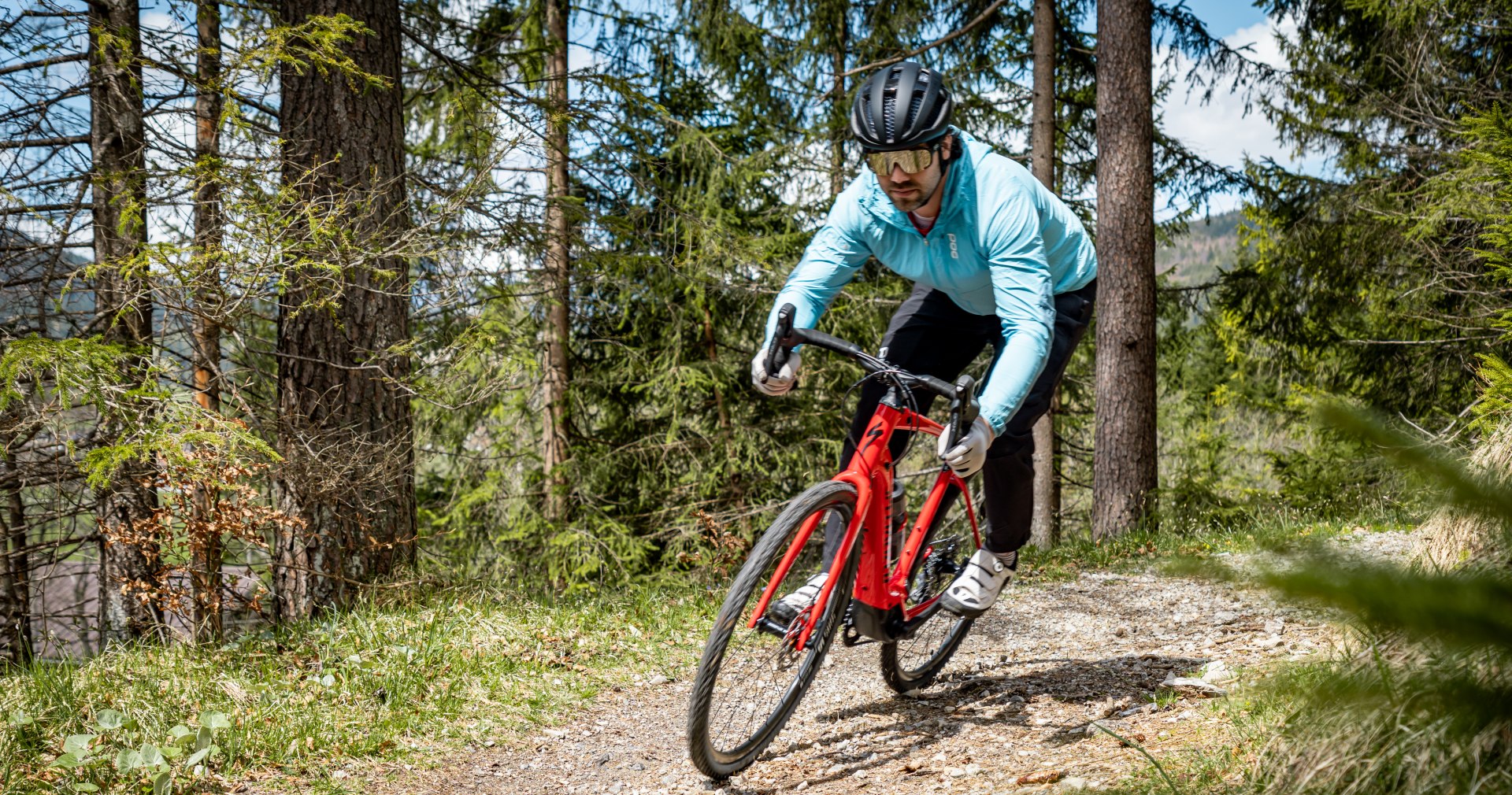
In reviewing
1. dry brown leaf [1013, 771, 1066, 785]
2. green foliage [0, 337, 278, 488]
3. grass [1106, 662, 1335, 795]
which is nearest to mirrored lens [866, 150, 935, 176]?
grass [1106, 662, 1335, 795]

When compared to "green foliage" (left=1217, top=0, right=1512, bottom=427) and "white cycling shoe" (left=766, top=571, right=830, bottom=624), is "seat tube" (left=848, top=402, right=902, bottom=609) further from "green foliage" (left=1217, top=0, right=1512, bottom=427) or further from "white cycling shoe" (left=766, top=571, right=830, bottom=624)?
"green foliage" (left=1217, top=0, right=1512, bottom=427)

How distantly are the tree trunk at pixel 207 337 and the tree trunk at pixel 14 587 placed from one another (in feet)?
5.02

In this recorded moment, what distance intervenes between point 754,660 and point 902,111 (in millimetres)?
1973

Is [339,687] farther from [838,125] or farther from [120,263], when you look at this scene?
[838,125]

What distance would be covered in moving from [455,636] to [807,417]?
26.6 ft

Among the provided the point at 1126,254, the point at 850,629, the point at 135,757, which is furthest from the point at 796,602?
the point at 1126,254

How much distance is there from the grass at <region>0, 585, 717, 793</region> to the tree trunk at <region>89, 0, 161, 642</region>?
2.12ft

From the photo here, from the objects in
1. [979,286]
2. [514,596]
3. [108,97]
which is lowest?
[514,596]

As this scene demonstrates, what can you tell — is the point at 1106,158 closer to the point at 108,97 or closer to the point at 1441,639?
the point at 108,97

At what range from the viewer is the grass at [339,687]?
377 cm

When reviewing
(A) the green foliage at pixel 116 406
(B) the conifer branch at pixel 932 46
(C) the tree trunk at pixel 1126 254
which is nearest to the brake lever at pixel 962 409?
(A) the green foliage at pixel 116 406

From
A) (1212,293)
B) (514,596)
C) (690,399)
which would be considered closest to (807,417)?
(690,399)

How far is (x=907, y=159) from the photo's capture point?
10.8 ft

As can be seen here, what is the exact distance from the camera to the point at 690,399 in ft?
41.9
